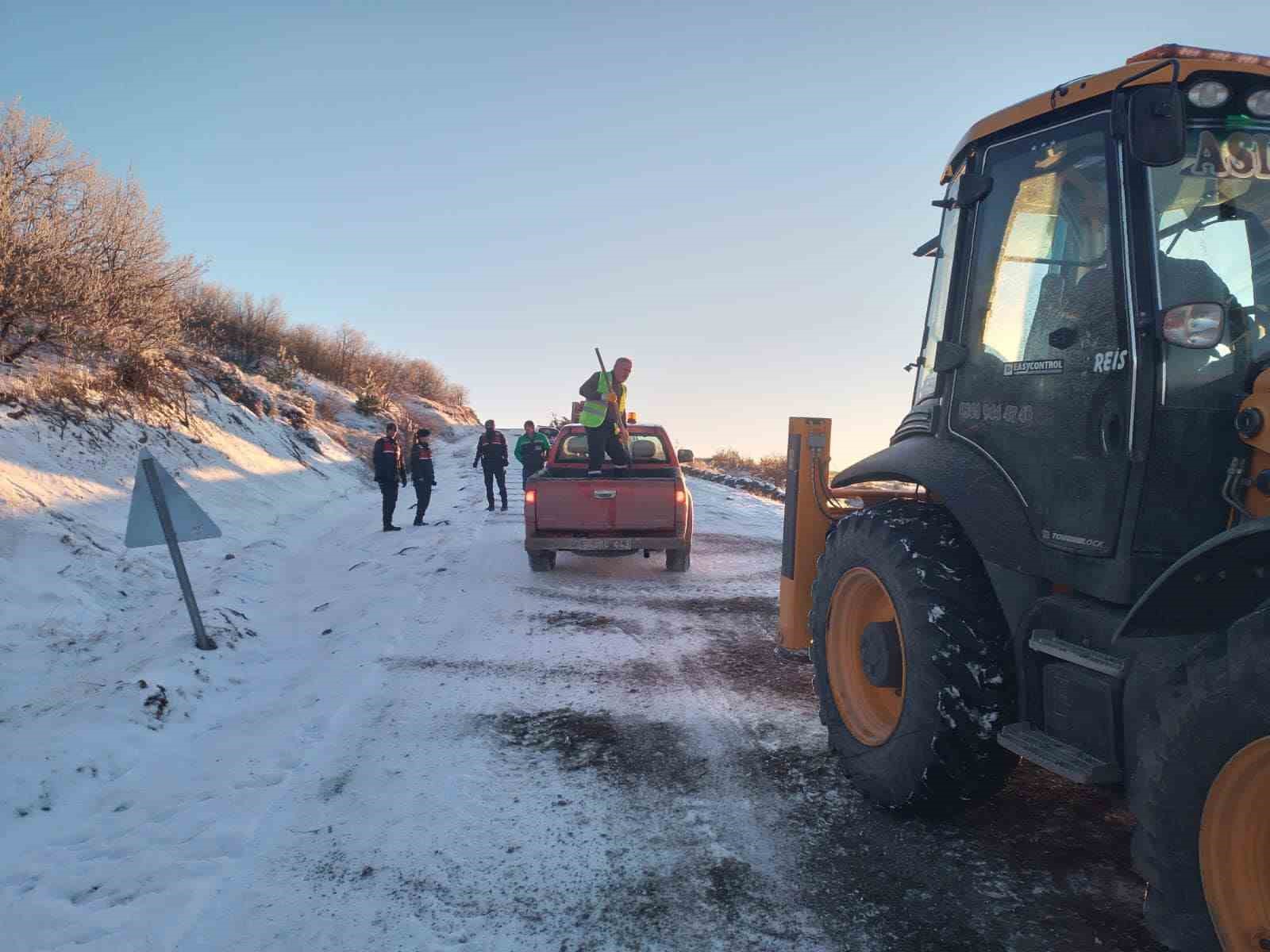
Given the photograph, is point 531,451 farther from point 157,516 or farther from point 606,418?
point 157,516

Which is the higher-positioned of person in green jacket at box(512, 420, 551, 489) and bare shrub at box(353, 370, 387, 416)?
bare shrub at box(353, 370, 387, 416)

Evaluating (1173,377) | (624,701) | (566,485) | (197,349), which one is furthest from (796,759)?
(197,349)

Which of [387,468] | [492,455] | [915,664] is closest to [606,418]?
[387,468]

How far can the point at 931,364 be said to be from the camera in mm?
3967

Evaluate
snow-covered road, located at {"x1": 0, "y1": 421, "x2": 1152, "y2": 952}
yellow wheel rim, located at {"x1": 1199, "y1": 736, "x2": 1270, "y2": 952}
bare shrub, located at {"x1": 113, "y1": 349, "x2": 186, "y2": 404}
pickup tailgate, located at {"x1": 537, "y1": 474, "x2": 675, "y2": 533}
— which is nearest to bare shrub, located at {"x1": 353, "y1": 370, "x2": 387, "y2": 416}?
bare shrub, located at {"x1": 113, "y1": 349, "x2": 186, "y2": 404}

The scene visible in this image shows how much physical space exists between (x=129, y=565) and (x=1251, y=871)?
8.93m

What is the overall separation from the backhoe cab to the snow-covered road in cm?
46

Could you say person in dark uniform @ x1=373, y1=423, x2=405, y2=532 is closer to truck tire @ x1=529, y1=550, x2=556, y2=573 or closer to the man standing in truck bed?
truck tire @ x1=529, y1=550, x2=556, y2=573

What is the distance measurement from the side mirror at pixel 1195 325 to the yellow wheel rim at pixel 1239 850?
4.28 feet

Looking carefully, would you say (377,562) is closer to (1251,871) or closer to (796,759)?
(796,759)

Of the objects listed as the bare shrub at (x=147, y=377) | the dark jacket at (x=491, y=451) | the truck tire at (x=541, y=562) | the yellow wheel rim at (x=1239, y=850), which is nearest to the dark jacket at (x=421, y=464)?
the dark jacket at (x=491, y=451)

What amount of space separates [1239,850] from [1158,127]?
2.13 metres

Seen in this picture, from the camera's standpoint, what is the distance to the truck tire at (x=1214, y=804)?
1967mm

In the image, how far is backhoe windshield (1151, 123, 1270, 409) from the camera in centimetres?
264
